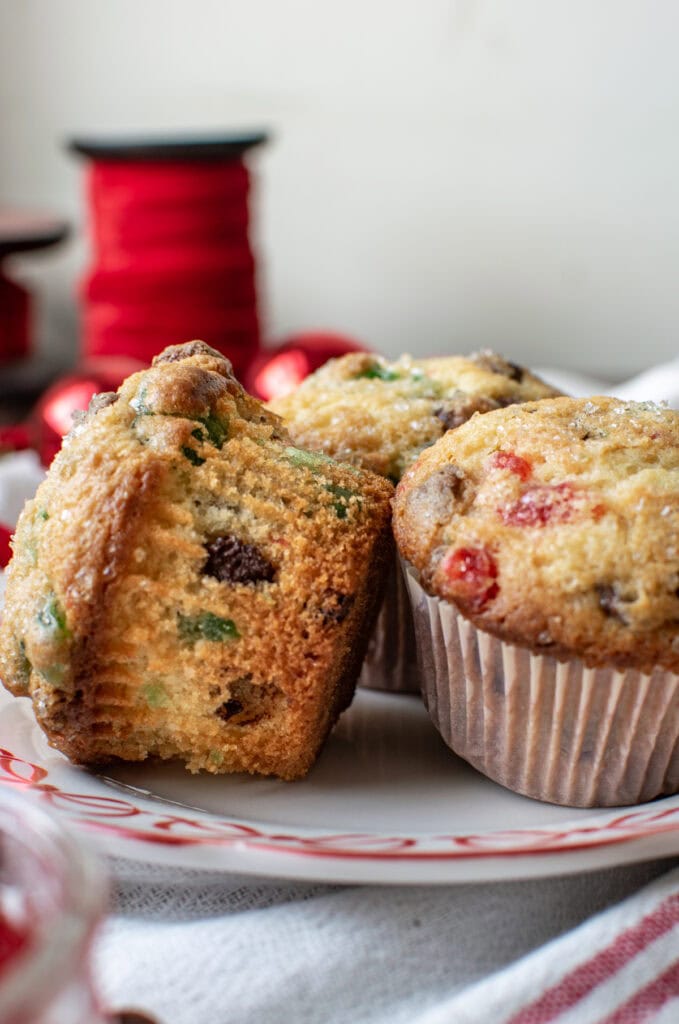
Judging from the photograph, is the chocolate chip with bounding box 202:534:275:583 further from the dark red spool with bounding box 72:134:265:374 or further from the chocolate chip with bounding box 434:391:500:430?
the dark red spool with bounding box 72:134:265:374

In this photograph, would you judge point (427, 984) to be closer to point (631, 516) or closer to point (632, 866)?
point (632, 866)

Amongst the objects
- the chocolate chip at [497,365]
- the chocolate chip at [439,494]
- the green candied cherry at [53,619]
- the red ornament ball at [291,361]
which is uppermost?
the chocolate chip at [497,365]

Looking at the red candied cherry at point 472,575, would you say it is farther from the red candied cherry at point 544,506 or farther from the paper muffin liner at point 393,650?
the paper muffin liner at point 393,650

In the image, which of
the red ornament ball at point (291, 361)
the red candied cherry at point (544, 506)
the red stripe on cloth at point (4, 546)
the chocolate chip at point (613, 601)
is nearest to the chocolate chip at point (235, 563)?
the red candied cherry at point (544, 506)

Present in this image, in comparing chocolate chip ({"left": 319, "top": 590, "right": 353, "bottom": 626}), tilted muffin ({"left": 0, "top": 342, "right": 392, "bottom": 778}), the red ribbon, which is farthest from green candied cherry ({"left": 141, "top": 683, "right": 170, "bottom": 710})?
the red ribbon

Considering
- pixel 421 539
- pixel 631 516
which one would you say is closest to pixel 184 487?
pixel 421 539

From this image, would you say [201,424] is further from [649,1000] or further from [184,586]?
[649,1000]
